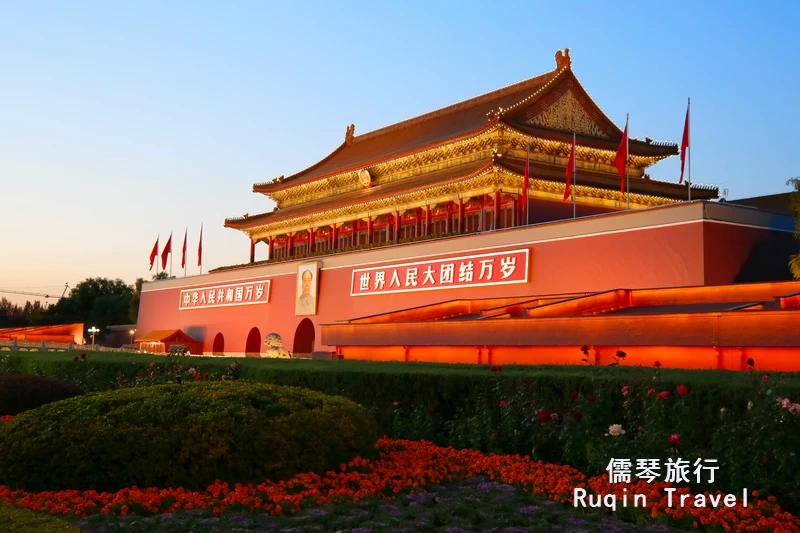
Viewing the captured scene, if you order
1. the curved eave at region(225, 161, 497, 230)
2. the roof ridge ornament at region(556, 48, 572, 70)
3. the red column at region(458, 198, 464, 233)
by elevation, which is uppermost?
the roof ridge ornament at region(556, 48, 572, 70)

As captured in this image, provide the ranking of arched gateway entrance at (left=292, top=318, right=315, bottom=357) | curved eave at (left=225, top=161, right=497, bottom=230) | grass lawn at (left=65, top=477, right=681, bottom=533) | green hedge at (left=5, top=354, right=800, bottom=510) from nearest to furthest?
grass lawn at (left=65, top=477, right=681, bottom=533) < green hedge at (left=5, top=354, right=800, bottom=510) < curved eave at (left=225, top=161, right=497, bottom=230) < arched gateway entrance at (left=292, top=318, right=315, bottom=357)

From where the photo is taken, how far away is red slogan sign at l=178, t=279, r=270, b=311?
3757 cm

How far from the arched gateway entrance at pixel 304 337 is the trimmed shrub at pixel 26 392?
2266cm

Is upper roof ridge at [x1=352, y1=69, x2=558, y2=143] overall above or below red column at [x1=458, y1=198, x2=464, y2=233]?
above

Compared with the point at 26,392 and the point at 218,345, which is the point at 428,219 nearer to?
the point at 218,345

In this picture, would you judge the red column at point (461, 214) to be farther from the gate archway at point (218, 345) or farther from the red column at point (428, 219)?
the gate archway at point (218, 345)

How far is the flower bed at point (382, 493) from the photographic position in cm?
625

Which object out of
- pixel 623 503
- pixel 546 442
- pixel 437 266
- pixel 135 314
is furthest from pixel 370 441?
pixel 135 314

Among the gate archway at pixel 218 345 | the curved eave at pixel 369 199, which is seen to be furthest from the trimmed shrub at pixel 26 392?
the gate archway at pixel 218 345

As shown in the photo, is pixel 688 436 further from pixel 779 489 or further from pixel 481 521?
pixel 481 521

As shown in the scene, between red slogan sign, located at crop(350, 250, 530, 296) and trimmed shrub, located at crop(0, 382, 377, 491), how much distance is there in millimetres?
17277

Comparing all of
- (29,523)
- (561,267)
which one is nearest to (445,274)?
(561,267)

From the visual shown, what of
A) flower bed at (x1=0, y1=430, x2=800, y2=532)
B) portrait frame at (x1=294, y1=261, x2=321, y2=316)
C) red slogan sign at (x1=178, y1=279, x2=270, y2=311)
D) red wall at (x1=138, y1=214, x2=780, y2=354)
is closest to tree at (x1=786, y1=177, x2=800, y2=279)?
red wall at (x1=138, y1=214, x2=780, y2=354)

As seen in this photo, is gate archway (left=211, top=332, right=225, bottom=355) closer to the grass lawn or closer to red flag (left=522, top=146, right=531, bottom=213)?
red flag (left=522, top=146, right=531, bottom=213)
